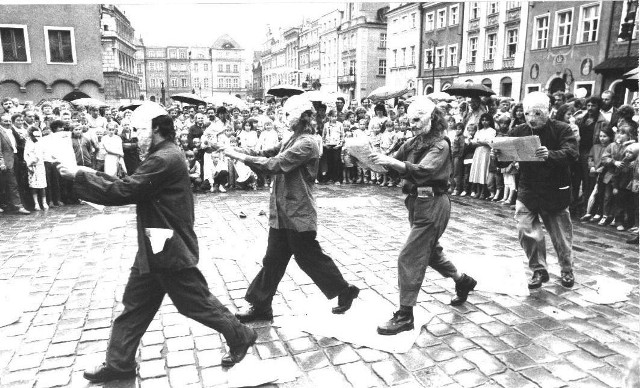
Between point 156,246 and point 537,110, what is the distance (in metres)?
3.93

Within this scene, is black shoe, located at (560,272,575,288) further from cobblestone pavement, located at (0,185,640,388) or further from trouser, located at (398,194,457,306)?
trouser, located at (398,194,457,306)

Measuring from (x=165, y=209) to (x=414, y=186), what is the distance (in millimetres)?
2059

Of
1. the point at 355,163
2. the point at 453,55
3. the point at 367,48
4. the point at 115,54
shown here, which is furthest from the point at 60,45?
the point at 367,48

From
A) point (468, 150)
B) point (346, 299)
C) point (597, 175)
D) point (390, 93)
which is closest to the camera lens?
point (346, 299)

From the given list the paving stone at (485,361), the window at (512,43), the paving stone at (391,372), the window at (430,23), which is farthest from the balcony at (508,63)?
the paving stone at (391,372)

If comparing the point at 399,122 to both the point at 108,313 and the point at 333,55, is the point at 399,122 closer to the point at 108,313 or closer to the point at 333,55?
the point at 108,313

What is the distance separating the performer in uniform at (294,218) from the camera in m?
3.98

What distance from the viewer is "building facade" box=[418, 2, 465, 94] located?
40.2 metres

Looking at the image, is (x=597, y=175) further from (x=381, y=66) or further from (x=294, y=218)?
(x=381, y=66)

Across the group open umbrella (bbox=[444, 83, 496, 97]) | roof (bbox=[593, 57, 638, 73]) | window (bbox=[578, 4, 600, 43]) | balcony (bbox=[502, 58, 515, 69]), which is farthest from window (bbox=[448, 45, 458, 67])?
open umbrella (bbox=[444, 83, 496, 97])

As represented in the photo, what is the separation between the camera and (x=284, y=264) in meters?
4.26

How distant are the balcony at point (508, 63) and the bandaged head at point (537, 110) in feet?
106

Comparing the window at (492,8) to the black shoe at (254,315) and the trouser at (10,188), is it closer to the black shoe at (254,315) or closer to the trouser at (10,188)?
the trouser at (10,188)

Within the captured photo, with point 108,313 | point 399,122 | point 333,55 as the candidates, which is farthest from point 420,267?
point 333,55
